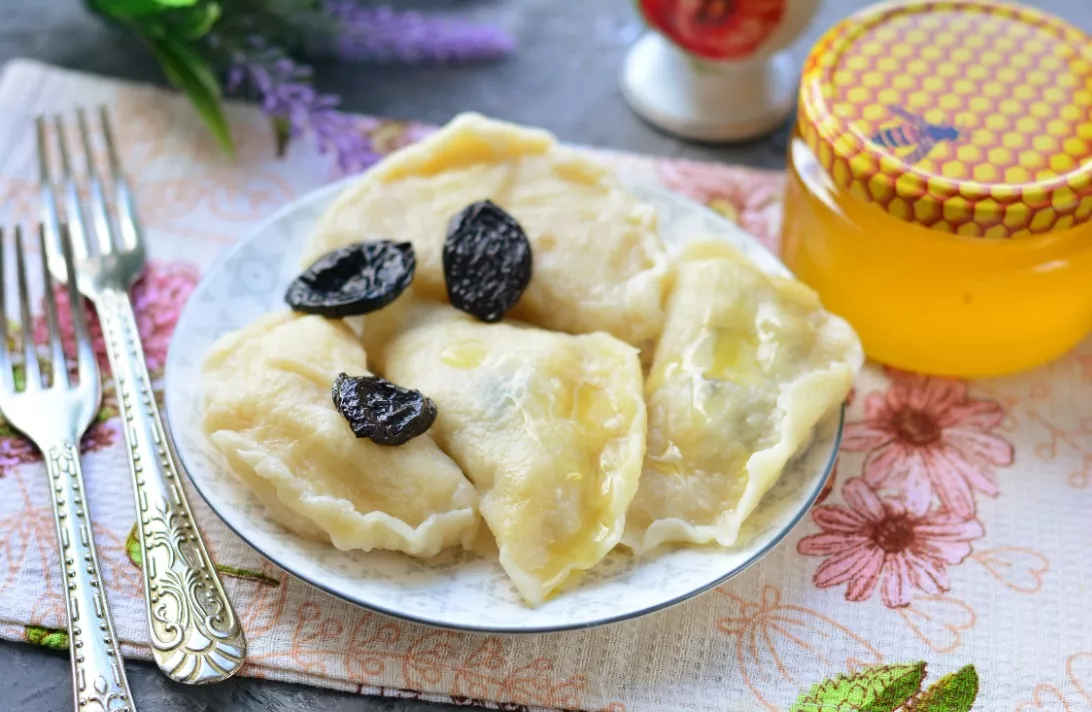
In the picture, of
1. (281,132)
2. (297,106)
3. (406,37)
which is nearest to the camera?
(297,106)

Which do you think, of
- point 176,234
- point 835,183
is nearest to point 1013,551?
point 835,183

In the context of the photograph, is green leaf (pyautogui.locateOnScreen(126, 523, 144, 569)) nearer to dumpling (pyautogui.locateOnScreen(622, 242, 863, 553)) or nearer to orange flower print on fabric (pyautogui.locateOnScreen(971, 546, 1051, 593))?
dumpling (pyautogui.locateOnScreen(622, 242, 863, 553))

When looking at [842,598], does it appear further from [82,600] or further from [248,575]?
[82,600]

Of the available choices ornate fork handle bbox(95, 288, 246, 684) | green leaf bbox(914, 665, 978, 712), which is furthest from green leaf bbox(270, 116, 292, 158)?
green leaf bbox(914, 665, 978, 712)

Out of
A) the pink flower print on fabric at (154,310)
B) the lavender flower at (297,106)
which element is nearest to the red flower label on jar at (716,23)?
the lavender flower at (297,106)

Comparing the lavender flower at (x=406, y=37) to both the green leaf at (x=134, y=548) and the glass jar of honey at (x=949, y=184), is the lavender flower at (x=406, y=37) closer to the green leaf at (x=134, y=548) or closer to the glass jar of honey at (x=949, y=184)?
the glass jar of honey at (x=949, y=184)

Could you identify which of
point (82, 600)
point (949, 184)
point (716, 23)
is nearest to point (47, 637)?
point (82, 600)

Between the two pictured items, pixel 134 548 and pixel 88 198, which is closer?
pixel 134 548

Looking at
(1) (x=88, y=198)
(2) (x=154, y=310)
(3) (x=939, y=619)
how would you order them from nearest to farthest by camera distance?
(3) (x=939, y=619) → (2) (x=154, y=310) → (1) (x=88, y=198)

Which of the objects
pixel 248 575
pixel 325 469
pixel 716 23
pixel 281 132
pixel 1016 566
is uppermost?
pixel 716 23
